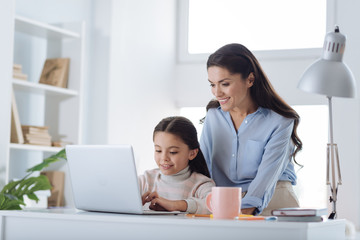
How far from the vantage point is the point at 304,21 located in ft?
17.6

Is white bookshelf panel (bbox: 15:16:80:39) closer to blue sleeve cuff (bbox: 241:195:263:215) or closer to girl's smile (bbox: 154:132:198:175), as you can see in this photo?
girl's smile (bbox: 154:132:198:175)

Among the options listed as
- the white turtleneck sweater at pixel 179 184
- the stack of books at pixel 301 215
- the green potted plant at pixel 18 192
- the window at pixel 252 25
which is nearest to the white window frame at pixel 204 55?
the window at pixel 252 25

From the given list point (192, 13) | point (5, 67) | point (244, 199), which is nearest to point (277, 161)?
point (244, 199)

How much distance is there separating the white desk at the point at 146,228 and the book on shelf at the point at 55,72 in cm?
265

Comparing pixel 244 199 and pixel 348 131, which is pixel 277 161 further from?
pixel 348 131

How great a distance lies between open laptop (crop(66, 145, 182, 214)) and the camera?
175 cm

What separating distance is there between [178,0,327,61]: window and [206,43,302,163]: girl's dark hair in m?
2.93

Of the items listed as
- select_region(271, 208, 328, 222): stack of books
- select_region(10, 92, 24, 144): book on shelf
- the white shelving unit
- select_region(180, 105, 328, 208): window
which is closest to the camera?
select_region(271, 208, 328, 222): stack of books

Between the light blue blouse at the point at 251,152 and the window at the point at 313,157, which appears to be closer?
the light blue blouse at the point at 251,152

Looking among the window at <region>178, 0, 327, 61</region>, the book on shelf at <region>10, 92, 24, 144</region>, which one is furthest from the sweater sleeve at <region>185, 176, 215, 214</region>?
the window at <region>178, 0, 327, 61</region>

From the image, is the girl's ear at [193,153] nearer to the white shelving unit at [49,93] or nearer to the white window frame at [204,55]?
the white shelving unit at [49,93]

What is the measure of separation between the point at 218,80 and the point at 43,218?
2.97 feet

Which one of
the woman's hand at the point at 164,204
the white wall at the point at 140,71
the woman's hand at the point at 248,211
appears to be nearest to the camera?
the woman's hand at the point at 164,204

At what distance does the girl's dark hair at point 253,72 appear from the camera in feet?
7.79
